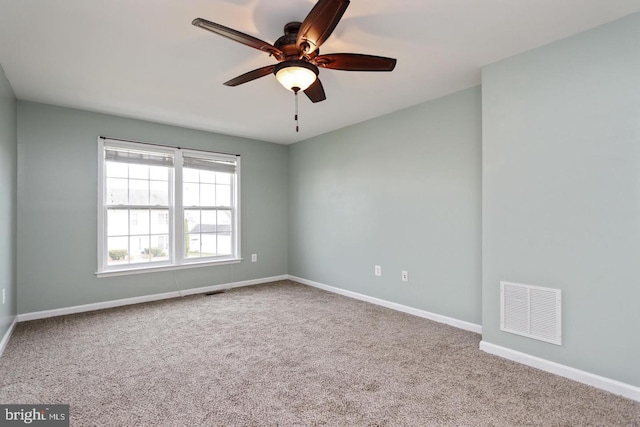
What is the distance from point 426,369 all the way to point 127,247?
3.86 meters

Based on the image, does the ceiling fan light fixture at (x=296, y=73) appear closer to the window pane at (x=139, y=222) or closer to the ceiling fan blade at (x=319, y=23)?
the ceiling fan blade at (x=319, y=23)

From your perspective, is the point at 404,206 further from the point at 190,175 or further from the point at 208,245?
the point at 190,175

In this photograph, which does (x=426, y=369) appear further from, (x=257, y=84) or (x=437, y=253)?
(x=257, y=84)

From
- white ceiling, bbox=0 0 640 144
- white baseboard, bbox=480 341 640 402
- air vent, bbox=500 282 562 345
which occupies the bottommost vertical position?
white baseboard, bbox=480 341 640 402

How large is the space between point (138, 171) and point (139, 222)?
0.69 m

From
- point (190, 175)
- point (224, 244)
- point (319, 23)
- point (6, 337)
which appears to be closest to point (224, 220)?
point (224, 244)

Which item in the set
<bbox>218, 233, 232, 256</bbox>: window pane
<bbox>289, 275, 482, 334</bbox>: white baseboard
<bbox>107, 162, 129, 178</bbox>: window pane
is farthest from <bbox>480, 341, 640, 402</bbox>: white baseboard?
<bbox>107, 162, 129, 178</bbox>: window pane

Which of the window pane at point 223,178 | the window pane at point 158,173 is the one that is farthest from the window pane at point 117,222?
the window pane at point 223,178

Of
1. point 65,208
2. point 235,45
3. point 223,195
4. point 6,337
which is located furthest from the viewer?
point 223,195

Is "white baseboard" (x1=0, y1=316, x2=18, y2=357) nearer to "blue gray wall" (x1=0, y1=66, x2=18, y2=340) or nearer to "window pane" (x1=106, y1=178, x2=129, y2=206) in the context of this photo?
"blue gray wall" (x1=0, y1=66, x2=18, y2=340)

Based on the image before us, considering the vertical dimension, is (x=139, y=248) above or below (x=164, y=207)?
below

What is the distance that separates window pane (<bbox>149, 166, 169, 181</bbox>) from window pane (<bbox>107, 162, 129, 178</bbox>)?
29 cm

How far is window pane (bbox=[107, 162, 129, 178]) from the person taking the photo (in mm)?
4109

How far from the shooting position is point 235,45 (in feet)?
7.88
